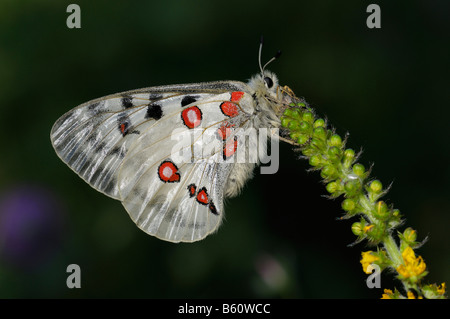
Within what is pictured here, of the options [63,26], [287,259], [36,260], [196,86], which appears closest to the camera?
[196,86]

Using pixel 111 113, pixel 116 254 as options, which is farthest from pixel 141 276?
pixel 111 113

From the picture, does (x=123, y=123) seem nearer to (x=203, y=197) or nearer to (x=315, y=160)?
(x=203, y=197)

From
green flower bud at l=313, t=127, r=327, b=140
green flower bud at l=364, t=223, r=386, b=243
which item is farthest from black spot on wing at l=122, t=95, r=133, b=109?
green flower bud at l=364, t=223, r=386, b=243

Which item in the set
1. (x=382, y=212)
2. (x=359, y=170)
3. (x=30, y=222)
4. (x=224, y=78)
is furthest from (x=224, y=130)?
(x=30, y=222)

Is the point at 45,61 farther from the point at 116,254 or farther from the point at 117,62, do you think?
the point at 116,254

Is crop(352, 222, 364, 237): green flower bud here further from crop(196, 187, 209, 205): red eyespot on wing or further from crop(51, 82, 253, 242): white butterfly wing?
crop(196, 187, 209, 205): red eyespot on wing

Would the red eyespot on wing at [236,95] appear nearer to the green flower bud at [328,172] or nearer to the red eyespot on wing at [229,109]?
the red eyespot on wing at [229,109]
